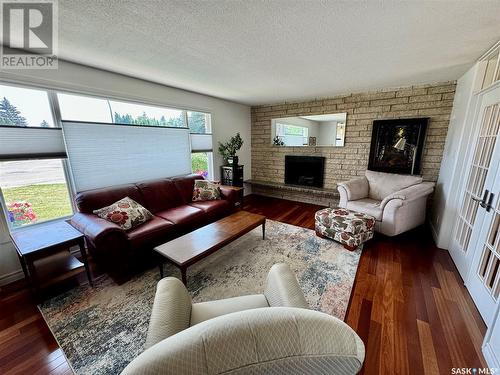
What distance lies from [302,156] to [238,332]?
13.9ft

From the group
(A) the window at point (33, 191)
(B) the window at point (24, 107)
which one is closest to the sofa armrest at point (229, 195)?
(A) the window at point (33, 191)

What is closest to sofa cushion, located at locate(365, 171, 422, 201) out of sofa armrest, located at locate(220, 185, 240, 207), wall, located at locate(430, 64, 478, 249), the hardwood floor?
wall, located at locate(430, 64, 478, 249)

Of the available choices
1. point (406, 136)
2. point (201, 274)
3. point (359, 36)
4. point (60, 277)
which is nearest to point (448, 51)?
point (359, 36)

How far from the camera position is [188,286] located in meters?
2.00

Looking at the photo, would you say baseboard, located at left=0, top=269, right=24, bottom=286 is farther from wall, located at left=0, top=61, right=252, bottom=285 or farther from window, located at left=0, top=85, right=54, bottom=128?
window, located at left=0, top=85, right=54, bottom=128

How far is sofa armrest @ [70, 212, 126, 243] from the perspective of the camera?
188 centimetres

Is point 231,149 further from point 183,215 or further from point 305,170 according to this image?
point 183,215

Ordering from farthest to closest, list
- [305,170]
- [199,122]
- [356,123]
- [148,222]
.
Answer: [305,170] → [199,122] → [356,123] → [148,222]

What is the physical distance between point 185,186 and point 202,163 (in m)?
0.94

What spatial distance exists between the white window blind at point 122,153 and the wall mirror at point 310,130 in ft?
7.18

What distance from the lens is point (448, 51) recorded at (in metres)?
1.94

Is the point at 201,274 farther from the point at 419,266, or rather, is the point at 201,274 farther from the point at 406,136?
the point at 406,136

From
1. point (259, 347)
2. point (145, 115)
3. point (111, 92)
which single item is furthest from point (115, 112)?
point (259, 347)

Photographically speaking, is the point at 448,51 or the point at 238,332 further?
the point at 448,51
